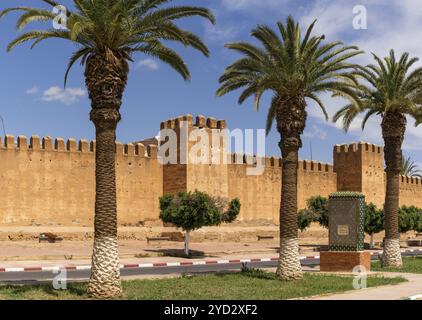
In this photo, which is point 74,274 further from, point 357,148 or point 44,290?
point 357,148

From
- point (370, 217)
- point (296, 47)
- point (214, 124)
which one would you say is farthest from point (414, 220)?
point (296, 47)

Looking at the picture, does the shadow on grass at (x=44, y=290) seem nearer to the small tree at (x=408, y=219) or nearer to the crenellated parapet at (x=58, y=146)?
the crenellated parapet at (x=58, y=146)

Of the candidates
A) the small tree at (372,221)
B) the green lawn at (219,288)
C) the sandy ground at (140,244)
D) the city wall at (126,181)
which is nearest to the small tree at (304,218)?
the sandy ground at (140,244)

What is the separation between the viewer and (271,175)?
42.7m

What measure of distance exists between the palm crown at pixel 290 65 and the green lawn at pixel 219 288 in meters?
5.10

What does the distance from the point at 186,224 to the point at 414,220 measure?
20117 mm

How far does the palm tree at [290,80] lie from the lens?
17.5 m

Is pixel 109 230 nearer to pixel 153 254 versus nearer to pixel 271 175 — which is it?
pixel 153 254

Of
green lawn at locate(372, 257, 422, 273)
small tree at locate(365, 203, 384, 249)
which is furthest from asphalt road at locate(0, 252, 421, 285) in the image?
small tree at locate(365, 203, 384, 249)

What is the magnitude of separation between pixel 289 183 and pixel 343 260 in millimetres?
3797

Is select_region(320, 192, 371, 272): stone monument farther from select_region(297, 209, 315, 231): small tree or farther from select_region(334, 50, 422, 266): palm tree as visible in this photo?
select_region(297, 209, 315, 231): small tree

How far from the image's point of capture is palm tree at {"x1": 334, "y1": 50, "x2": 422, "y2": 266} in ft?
74.1

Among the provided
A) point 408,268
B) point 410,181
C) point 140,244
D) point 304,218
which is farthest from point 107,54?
point 410,181

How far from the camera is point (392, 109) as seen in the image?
23.2m
